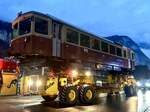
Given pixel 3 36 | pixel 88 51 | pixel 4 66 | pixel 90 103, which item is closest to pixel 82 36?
pixel 88 51

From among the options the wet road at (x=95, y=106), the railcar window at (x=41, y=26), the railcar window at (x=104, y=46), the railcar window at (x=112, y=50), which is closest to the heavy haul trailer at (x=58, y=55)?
the railcar window at (x=41, y=26)

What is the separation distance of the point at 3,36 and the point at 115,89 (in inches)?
2219

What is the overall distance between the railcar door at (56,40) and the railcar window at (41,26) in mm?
566

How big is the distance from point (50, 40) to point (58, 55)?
3.34 feet

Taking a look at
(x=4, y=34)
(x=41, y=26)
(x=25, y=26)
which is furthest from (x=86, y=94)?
(x=4, y=34)

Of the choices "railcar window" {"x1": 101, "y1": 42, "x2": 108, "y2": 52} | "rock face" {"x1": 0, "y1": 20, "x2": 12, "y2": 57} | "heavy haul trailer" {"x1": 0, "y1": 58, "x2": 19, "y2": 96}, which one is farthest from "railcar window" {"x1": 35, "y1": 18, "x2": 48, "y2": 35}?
"rock face" {"x1": 0, "y1": 20, "x2": 12, "y2": 57}

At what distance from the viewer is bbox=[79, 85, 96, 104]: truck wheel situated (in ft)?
52.0

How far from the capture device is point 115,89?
2197 cm

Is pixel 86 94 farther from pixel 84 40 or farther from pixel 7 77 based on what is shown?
pixel 7 77

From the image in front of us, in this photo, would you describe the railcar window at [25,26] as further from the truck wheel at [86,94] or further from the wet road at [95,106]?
the truck wheel at [86,94]

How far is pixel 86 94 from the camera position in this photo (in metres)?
16.2

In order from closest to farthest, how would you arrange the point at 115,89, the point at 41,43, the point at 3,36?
the point at 41,43
the point at 115,89
the point at 3,36

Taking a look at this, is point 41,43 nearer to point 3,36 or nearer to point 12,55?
point 12,55

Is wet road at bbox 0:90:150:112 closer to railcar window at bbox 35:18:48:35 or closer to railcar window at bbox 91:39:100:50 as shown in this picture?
railcar window at bbox 35:18:48:35
